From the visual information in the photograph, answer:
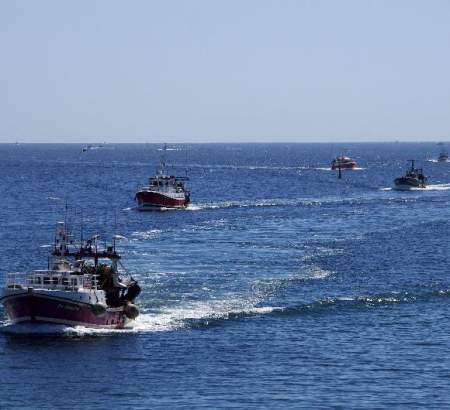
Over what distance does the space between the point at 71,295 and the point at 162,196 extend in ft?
304

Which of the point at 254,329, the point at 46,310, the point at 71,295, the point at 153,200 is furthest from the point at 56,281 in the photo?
the point at 153,200

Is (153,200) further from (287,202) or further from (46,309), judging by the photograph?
(46,309)

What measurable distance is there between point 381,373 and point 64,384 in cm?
1621

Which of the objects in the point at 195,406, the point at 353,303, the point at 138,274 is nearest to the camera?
the point at 195,406

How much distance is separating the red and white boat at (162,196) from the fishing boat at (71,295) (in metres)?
86.7

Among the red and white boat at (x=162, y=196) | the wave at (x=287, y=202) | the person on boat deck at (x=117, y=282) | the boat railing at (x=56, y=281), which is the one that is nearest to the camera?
the boat railing at (x=56, y=281)

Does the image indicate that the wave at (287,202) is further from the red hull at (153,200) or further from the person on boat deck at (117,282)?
the person on boat deck at (117,282)

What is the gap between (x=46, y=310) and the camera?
2712 inches

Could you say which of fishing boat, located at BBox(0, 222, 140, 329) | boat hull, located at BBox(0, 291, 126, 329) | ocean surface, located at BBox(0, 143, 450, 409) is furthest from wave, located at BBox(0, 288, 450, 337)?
fishing boat, located at BBox(0, 222, 140, 329)

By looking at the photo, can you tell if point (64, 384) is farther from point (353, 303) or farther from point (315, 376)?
point (353, 303)

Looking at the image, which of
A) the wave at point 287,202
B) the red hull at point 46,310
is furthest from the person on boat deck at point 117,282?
the wave at point 287,202

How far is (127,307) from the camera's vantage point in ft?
236

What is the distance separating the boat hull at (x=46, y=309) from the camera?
6856 centimetres

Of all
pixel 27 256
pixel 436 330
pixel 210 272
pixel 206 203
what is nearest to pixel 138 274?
pixel 210 272
